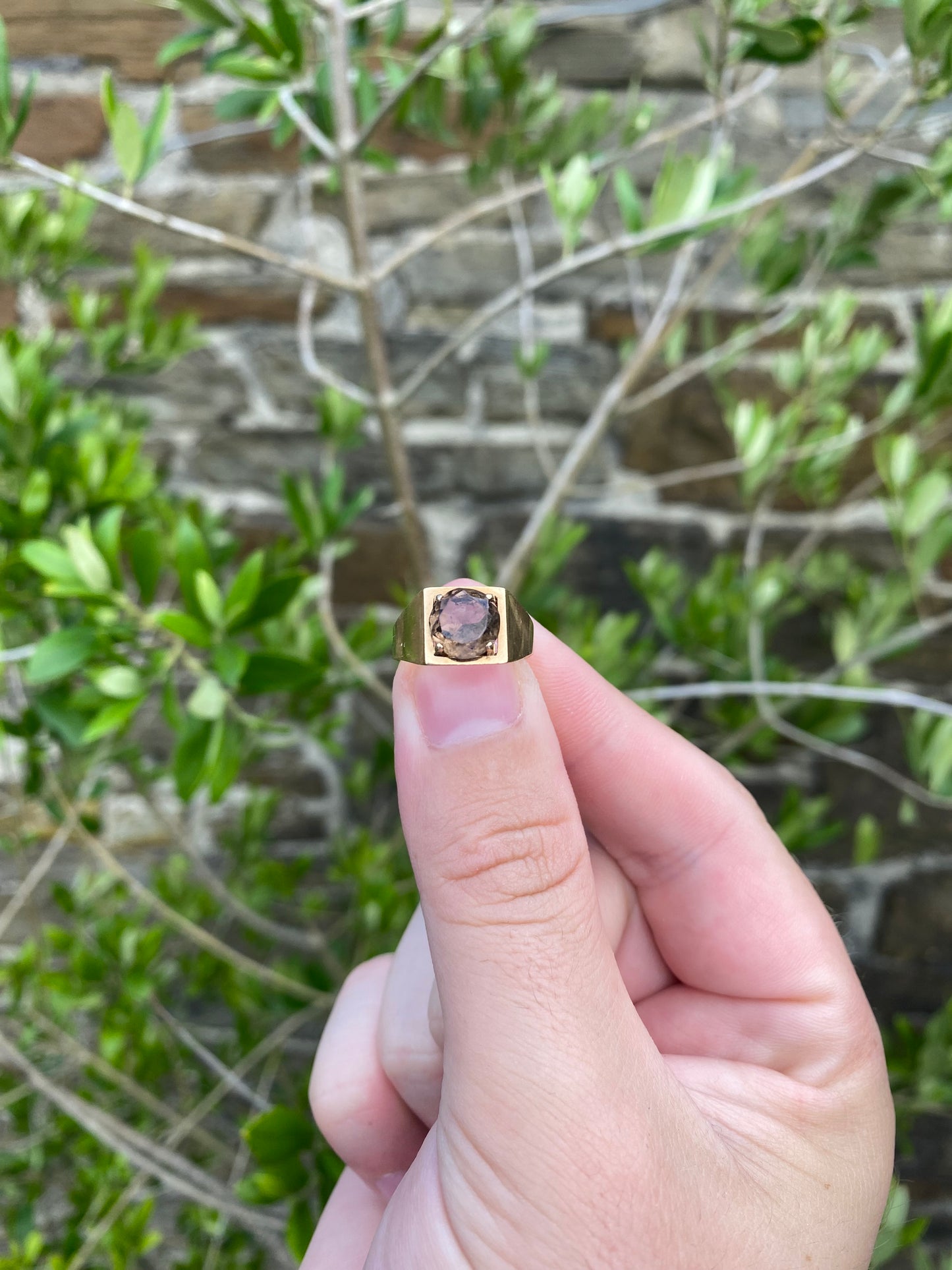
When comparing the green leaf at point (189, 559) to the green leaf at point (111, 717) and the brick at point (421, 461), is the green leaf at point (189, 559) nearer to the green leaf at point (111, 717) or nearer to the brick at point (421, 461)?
the green leaf at point (111, 717)

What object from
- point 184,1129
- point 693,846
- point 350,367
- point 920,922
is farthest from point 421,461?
point 920,922

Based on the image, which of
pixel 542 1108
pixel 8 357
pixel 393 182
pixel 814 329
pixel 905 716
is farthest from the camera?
pixel 905 716

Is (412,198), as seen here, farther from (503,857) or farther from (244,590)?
(503,857)

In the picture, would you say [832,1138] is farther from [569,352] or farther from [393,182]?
[393,182]

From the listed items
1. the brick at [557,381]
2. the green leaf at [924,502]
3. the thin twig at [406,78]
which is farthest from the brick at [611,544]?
the thin twig at [406,78]

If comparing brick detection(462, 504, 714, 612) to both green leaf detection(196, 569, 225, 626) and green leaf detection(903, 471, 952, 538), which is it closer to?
green leaf detection(903, 471, 952, 538)

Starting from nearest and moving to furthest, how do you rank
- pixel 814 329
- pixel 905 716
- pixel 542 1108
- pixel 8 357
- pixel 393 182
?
pixel 542 1108, pixel 8 357, pixel 814 329, pixel 393 182, pixel 905 716

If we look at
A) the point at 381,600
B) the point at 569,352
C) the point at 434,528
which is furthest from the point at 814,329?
the point at 381,600
